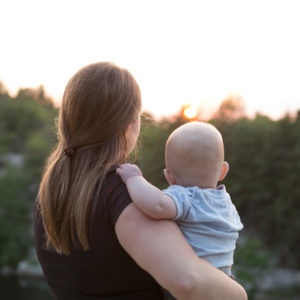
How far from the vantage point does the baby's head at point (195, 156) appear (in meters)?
1.33

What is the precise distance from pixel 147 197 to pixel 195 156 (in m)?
0.23

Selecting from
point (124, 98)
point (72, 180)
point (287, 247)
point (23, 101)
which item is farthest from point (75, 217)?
point (23, 101)

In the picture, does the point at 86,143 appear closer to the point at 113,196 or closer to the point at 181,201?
the point at 113,196

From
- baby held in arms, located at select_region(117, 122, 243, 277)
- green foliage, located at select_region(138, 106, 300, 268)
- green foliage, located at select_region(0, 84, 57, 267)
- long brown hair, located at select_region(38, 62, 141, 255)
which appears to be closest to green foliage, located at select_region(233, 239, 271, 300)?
green foliage, located at select_region(138, 106, 300, 268)

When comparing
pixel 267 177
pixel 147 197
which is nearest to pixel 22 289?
pixel 267 177

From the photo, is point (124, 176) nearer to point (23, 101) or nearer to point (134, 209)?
point (134, 209)

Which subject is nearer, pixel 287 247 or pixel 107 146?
pixel 107 146

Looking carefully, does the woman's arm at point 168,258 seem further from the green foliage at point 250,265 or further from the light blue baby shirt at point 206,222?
the green foliage at point 250,265

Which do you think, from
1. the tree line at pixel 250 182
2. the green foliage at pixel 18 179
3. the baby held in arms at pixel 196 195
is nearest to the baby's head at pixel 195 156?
the baby held in arms at pixel 196 195

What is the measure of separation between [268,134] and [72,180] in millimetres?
25930

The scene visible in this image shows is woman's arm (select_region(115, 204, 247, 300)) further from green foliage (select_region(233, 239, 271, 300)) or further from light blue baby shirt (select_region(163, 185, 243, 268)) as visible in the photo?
green foliage (select_region(233, 239, 271, 300))

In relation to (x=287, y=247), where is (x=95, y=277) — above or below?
above

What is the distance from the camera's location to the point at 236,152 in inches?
1062

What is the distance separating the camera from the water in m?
23.2
